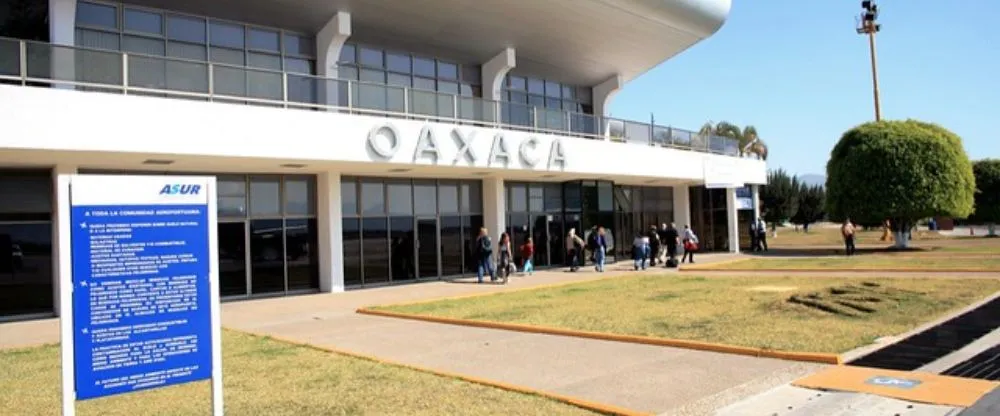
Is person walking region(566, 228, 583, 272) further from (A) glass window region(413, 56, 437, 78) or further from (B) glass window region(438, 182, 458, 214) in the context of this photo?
(A) glass window region(413, 56, 437, 78)

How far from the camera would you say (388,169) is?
19.2 metres

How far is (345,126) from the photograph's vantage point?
16.7m

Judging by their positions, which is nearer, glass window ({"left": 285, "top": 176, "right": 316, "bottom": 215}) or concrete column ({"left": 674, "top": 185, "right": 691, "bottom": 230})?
glass window ({"left": 285, "top": 176, "right": 316, "bottom": 215})

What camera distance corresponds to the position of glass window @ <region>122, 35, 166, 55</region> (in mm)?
17406

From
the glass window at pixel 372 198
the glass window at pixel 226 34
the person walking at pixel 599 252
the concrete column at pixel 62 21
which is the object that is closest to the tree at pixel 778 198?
the person walking at pixel 599 252

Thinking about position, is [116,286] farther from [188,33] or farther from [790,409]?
[188,33]

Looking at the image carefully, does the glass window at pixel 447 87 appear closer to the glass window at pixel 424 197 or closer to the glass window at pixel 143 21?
the glass window at pixel 424 197

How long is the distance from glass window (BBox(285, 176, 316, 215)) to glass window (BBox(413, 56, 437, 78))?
585 centimetres

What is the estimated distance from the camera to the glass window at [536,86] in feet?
90.5

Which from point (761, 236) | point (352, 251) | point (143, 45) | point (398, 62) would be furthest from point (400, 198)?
point (761, 236)

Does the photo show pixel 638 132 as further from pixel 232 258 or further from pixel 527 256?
pixel 232 258

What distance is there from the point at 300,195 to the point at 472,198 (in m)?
6.27

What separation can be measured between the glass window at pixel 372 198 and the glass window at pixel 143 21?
6.56 m

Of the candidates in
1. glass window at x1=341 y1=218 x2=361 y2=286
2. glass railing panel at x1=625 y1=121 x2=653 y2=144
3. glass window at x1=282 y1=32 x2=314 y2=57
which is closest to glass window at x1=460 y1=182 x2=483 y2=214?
glass window at x1=341 y1=218 x2=361 y2=286
